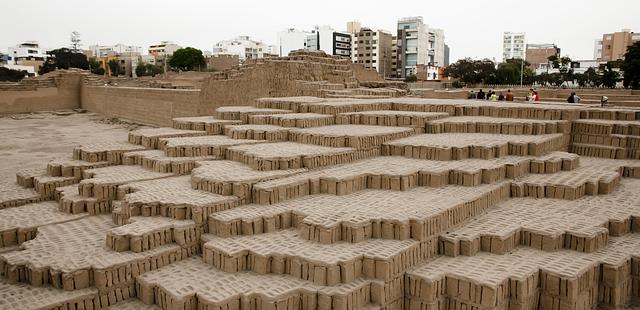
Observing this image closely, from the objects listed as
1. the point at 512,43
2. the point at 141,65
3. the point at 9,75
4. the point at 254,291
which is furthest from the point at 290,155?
the point at 512,43

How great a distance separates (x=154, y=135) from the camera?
7465 millimetres

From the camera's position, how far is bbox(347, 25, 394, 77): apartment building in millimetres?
65713

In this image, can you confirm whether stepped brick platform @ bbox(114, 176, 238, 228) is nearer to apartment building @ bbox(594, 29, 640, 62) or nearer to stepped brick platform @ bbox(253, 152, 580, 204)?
stepped brick platform @ bbox(253, 152, 580, 204)

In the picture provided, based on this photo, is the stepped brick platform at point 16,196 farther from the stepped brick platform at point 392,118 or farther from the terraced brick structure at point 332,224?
the stepped brick platform at point 392,118

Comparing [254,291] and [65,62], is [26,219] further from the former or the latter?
[65,62]

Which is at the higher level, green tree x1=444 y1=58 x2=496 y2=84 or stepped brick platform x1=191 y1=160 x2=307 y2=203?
green tree x1=444 y1=58 x2=496 y2=84

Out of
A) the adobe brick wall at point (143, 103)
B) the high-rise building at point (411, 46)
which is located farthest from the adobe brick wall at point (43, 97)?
the high-rise building at point (411, 46)

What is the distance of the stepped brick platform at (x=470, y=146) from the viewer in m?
5.98

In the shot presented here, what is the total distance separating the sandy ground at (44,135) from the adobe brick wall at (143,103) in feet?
1.76

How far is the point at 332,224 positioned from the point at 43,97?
22.4m

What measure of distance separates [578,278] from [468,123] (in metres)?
3.90

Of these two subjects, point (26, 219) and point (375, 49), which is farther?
point (375, 49)

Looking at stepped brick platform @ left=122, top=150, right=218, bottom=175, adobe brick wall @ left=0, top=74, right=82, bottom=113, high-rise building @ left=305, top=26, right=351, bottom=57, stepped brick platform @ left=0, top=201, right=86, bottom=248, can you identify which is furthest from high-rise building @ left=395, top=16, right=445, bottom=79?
stepped brick platform @ left=0, top=201, right=86, bottom=248

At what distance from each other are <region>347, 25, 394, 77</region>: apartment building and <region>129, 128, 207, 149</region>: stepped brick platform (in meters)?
59.5
